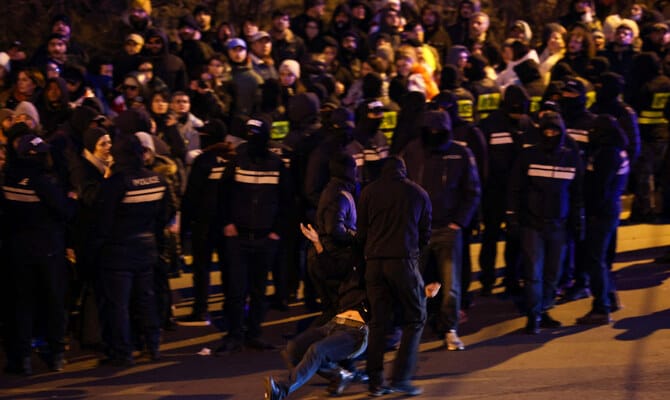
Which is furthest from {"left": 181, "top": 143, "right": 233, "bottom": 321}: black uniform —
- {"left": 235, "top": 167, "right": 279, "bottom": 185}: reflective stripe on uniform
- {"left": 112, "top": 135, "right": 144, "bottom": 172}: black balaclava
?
{"left": 112, "top": 135, "right": 144, "bottom": 172}: black balaclava

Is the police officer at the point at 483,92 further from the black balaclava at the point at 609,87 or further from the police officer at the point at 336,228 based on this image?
the police officer at the point at 336,228

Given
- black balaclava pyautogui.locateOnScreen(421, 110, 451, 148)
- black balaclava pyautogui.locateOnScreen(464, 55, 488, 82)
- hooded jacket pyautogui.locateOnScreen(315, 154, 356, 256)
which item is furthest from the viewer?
black balaclava pyautogui.locateOnScreen(464, 55, 488, 82)

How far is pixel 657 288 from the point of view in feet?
44.8

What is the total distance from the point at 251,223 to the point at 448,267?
5.95ft

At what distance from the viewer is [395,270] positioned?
1020 cm

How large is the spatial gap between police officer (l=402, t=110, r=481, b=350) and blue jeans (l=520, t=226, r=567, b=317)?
64 cm

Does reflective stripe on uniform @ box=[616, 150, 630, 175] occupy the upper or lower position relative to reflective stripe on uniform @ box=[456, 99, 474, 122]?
lower

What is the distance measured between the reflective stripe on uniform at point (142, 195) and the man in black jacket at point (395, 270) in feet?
7.18

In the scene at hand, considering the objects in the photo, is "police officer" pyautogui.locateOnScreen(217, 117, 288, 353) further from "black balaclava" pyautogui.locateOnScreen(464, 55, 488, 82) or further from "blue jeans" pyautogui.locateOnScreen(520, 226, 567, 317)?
"black balaclava" pyautogui.locateOnScreen(464, 55, 488, 82)

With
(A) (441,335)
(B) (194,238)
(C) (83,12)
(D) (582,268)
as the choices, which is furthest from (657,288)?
(C) (83,12)

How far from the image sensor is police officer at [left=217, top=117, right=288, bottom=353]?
11820mm

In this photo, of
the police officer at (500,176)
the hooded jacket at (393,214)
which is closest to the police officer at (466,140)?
the police officer at (500,176)

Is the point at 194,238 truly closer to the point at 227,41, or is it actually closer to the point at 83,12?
the point at 227,41

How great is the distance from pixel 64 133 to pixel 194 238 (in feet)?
5.38
